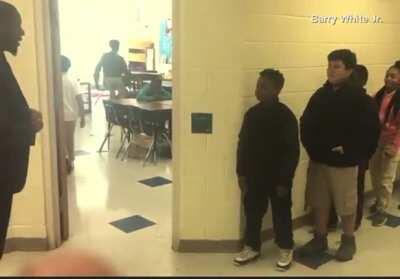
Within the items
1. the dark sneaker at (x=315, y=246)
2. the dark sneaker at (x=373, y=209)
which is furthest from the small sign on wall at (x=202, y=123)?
the dark sneaker at (x=373, y=209)

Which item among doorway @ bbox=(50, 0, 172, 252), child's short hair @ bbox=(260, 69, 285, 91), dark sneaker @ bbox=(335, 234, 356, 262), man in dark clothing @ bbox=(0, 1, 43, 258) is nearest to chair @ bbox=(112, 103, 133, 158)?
doorway @ bbox=(50, 0, 172, 252)

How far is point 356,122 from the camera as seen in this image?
11.3 ft

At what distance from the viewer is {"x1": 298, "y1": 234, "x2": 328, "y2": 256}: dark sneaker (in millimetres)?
3795

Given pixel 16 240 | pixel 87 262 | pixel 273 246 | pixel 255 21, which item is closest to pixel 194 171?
pixel 273 246

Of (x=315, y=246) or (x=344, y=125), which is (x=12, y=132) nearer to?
(x=344, y=125)

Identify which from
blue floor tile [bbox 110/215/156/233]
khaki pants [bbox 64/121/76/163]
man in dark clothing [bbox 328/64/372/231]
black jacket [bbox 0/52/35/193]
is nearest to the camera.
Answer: black jacket [bbox 0/52/35/193]

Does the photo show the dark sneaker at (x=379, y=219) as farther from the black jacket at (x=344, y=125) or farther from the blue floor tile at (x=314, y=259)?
the black jacket at (x=344, y=125)

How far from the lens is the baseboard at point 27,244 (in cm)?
382

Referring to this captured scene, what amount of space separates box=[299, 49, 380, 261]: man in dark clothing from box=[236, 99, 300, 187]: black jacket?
0.23 metres

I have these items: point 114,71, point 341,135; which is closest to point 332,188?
point 341,135

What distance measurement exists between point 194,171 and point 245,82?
77 centimetres

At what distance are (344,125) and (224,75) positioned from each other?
921 millimetres

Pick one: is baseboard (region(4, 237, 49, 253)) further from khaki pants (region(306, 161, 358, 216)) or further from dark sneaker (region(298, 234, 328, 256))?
khaki pants (region(306, 161, 358, 216))

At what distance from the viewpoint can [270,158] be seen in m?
3.46
